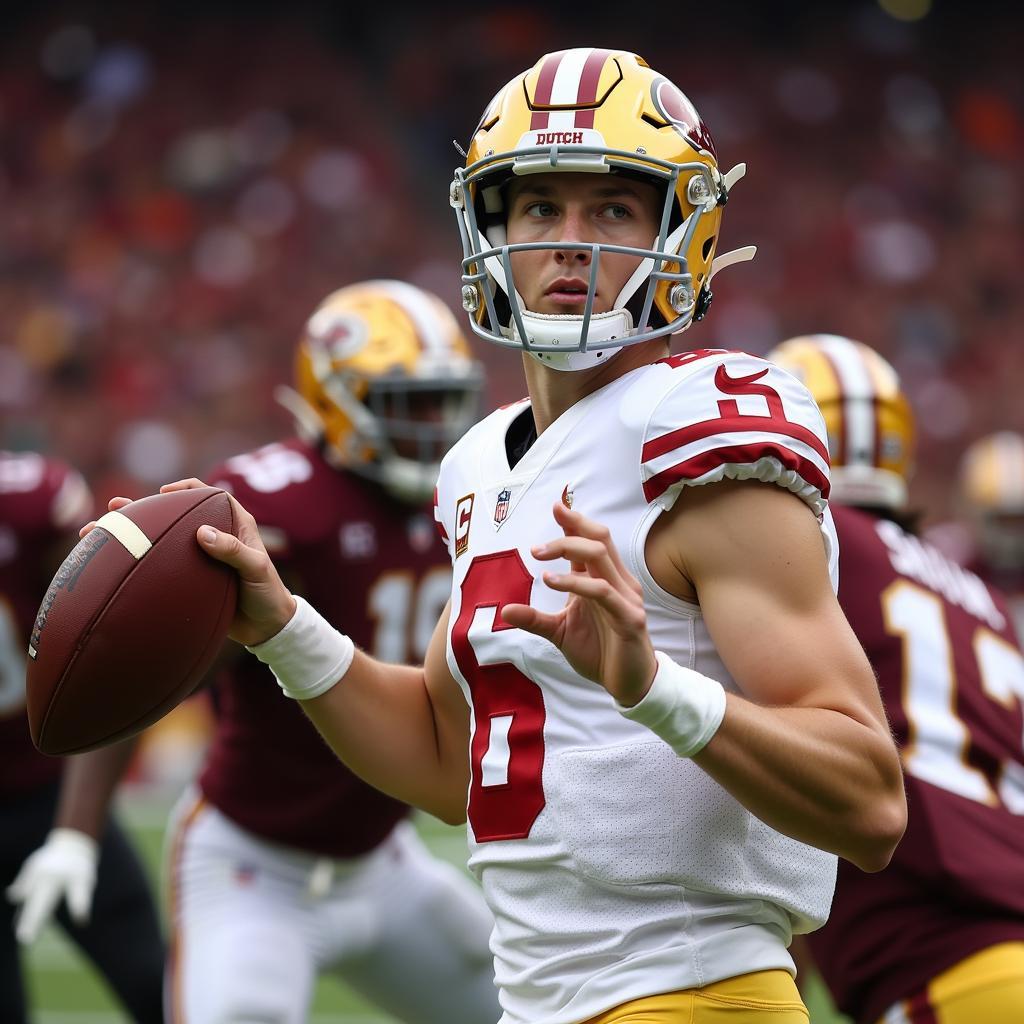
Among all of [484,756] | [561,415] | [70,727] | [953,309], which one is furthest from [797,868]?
[953,309]

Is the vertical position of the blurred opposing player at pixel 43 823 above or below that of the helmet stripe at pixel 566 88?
below

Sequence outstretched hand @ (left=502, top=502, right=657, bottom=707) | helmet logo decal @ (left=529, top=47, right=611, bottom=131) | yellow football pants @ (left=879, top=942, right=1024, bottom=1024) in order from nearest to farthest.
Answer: outstretched hand @ (left=502, top=502, right=657, bottom=707), helmet logo decal @ (left=529, top=47, right=611, bottom=131), yellow football pants @ (left=879, top=942, right=1024, bottom=1024)

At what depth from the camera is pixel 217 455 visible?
11500mm

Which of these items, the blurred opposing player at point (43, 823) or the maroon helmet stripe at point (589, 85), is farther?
the blurred opposing player at point (43, 823)

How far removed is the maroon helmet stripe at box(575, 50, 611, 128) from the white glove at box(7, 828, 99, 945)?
230cm

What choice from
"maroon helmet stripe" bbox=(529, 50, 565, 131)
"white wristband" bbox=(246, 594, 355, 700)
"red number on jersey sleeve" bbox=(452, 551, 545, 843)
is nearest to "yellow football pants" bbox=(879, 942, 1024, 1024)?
"red number on jersey sleeve" bbox=(452, 551, 545, 843)

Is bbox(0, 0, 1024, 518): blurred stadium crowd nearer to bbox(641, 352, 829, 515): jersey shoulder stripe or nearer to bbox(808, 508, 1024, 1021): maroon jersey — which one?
bbox(808, 508, 1024, 1021): maroon jersey

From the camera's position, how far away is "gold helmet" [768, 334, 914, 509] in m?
3.29

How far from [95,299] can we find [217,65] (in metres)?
2.50

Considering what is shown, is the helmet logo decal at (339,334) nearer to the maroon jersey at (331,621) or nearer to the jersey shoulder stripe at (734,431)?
the maroon jersey at (331,621)

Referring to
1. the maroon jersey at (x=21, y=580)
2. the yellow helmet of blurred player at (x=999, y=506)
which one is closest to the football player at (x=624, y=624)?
the maroon jersey at (x=21, y=580)

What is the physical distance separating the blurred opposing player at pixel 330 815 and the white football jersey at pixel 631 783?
1540 millimetres

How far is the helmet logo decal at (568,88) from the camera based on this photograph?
2.04 m

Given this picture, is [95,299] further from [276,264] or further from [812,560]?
[812,560]
